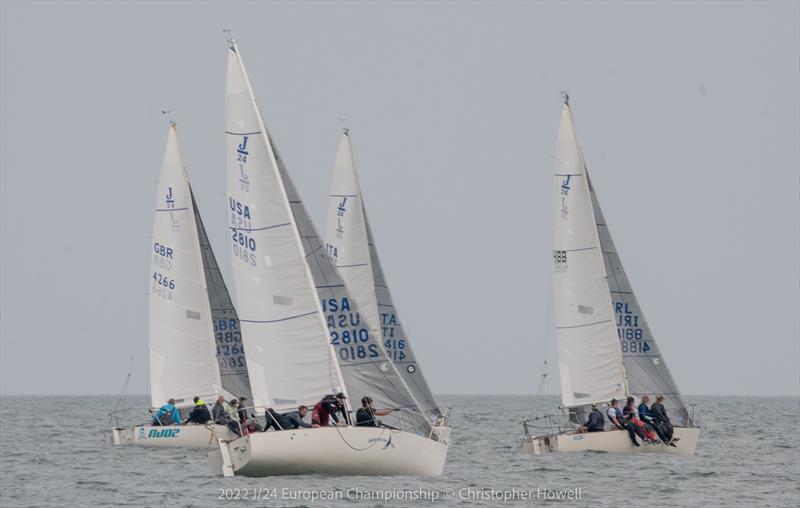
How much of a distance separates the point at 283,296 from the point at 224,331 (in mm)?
14963

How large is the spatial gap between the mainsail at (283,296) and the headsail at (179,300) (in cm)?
1394

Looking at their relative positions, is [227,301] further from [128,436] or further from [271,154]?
[271,154]

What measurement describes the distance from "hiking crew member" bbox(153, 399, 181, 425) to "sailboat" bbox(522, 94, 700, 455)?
9669mm

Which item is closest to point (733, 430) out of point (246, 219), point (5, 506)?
point (246, 219)

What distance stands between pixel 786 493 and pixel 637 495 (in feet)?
10.8

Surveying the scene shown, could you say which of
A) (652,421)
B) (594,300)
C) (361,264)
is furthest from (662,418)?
(361,264)

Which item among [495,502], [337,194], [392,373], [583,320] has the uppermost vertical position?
[337,194]

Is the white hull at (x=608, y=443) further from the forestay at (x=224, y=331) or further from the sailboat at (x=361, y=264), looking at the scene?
the forestay at (x=224, y=331)

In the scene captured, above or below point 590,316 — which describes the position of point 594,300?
above

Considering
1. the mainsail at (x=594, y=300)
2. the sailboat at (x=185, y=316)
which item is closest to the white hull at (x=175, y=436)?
the sailboat at (x=185, y=316)

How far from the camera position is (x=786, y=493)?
30.0 metres

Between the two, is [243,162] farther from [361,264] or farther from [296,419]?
[361,264]

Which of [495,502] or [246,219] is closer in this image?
[495,502]

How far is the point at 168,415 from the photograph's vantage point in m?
42.7
